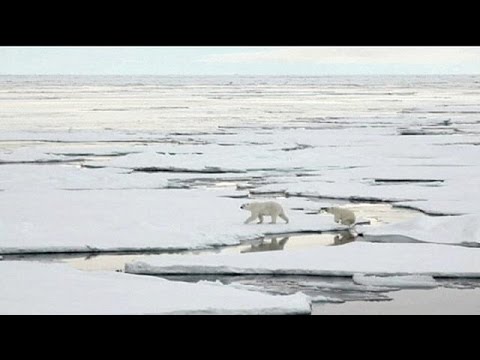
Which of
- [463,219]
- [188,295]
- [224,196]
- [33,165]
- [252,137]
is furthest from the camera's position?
[252,137]

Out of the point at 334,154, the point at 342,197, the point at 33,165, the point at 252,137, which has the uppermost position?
the point at 252,137

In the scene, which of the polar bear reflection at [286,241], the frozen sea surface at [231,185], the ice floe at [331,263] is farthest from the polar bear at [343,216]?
the ice floe at [331,263]

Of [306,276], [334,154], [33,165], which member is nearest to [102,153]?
[33,165]

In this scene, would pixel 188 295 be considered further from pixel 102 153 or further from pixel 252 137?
pixel 252 137

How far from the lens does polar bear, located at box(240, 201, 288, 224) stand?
905cm

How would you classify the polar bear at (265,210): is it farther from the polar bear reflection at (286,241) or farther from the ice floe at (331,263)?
the ice floe at (331,263)

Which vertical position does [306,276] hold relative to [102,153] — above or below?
below

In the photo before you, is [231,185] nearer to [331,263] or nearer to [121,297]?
[331,263]

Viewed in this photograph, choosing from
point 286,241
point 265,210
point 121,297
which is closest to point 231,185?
point 265,210

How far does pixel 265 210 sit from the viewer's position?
29.8 feet

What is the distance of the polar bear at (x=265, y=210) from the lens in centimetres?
905

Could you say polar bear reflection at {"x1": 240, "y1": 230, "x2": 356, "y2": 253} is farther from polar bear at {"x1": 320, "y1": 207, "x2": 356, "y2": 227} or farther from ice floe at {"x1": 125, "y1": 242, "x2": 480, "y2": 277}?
ice floe at {"x1": 125, "y1": 242, "x2": 480, "y2": 277}

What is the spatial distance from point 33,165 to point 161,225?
6383mm

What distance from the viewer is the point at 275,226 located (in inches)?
356
